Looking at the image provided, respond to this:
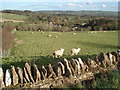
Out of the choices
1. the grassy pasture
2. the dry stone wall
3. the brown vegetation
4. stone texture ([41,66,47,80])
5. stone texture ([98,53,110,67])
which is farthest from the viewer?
the brown vegetation

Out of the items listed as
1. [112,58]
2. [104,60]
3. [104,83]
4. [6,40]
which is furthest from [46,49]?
[104,83]

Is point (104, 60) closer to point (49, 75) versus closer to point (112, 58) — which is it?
point (112, 58)

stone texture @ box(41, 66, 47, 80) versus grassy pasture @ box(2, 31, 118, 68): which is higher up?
stone texture @ box(41, 66, 47, 80)

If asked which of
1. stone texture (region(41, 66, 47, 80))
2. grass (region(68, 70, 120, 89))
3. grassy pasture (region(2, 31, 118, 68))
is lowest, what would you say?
grassy pasture (region(2, 31, 118, 68))

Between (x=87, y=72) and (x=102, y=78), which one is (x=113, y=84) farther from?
(x=87, y=72)

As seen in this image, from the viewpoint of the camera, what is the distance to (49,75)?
5809 mm

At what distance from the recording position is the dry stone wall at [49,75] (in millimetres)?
5602

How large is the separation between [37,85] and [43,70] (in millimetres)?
592

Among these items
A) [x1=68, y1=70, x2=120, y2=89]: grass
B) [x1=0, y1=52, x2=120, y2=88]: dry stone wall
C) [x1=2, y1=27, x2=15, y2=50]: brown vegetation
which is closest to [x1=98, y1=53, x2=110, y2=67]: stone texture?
[x1=0, y1=52, x2=120, y2=88]: dry stone wall

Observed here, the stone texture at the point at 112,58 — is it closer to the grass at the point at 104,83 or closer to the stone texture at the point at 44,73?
the grass at the point at 104,83

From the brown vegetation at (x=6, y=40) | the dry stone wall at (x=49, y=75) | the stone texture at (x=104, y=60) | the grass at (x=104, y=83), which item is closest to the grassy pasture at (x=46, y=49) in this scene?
the brown vegetation at (x=6, y=40)

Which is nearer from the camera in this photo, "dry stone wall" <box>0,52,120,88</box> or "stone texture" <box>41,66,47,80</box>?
"dry stone wall" <box>0,52,120,88</box>

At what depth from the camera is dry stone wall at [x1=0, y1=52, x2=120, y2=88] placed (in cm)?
560

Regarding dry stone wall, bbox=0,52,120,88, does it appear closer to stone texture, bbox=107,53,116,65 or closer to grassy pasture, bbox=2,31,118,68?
stone texture, bbox=107,53,116,65
